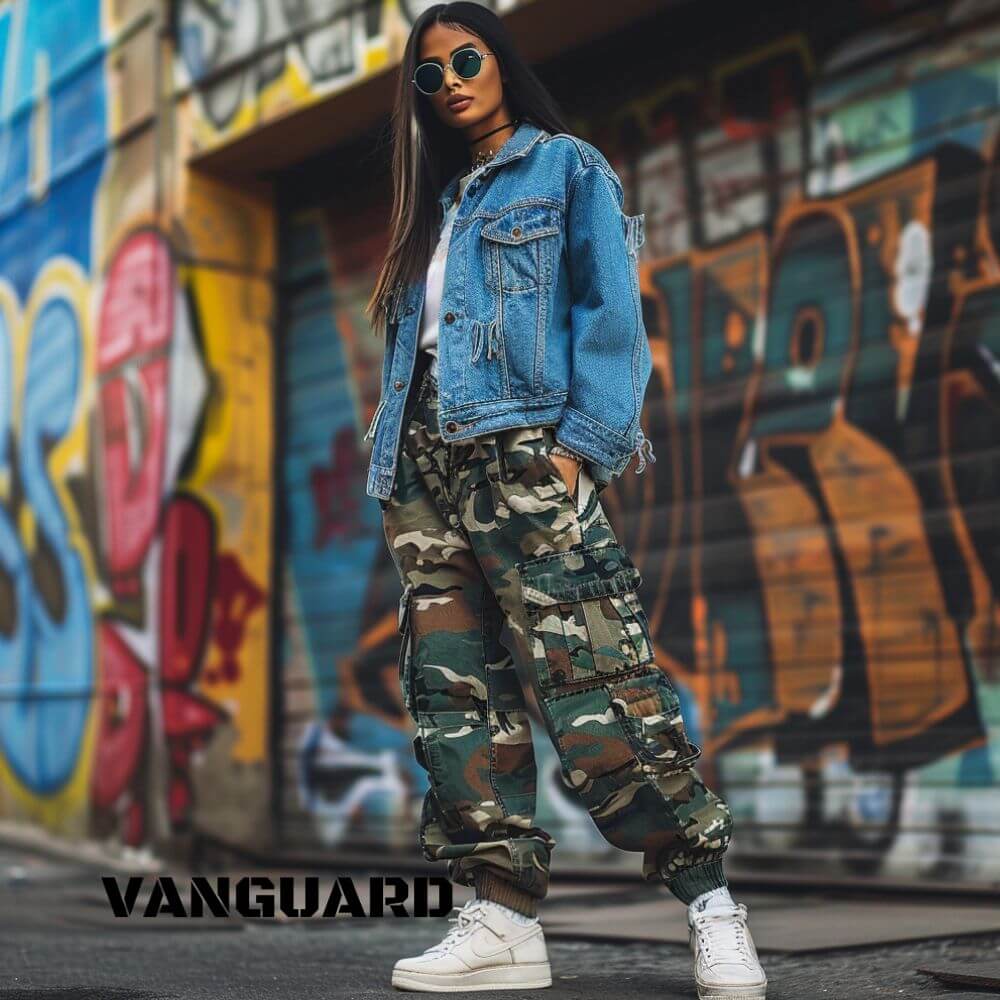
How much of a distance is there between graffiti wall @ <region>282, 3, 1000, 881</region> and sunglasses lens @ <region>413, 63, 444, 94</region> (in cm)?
225

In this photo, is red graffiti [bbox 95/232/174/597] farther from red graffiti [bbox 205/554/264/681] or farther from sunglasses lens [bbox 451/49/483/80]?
sunglasses lens [bbox 451/49/483/80]

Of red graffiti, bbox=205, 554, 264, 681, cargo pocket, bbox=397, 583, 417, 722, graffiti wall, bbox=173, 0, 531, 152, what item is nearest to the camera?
cargo pocket, bbox=397, 583, 417, 722

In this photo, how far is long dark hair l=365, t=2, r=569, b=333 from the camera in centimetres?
297

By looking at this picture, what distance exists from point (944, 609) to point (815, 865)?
3.07ft

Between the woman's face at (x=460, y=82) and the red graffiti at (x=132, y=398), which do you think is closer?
→ the woman's face at (x=460, y=82)

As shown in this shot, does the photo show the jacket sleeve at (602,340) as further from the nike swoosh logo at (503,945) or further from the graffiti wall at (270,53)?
the graffiti wall at (270,53)

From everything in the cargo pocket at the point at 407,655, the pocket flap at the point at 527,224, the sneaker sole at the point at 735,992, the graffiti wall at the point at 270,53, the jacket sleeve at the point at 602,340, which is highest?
the graffiti wall at the point at 270,53

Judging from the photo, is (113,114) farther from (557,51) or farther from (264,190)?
(557,51)

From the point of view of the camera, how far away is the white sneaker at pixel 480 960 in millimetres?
2854

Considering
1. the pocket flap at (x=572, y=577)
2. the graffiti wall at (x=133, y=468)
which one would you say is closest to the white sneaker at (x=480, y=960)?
the pocket flap at (x=572, y=577)

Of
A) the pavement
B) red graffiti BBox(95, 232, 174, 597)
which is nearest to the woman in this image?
Answer: the pavement

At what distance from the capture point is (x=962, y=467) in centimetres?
465

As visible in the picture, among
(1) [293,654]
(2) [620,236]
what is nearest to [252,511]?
(1) [293,654]

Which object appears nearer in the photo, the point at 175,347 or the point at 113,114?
the point at 175,347
